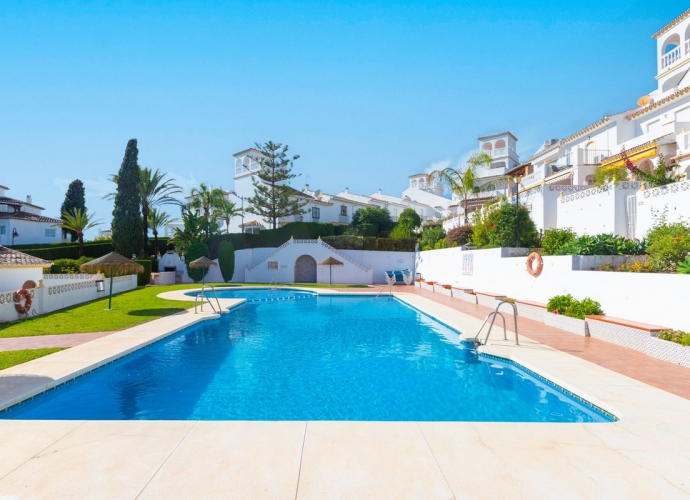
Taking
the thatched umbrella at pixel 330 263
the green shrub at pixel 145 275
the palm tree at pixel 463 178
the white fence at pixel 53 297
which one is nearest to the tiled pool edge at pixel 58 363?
the white fence at pixel 53 297

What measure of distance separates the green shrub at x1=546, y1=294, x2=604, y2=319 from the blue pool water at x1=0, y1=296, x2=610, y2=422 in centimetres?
311

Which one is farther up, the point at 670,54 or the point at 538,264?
the point at 670,54

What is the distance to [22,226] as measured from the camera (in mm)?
38344

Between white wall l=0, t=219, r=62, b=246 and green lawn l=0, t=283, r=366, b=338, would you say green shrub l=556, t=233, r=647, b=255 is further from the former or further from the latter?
white wall l=0, t=219, r=62, b=246

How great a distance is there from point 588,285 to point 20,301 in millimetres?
18080

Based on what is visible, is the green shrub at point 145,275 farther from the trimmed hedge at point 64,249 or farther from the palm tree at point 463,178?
the palm tree at point 463,178

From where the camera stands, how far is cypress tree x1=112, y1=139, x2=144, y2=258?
31.6 m

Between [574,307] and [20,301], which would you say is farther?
[20,301]

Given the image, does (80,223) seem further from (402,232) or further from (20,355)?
(20,355)

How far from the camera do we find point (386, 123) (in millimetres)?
19984

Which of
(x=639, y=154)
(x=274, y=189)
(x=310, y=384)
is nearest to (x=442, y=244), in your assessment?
(x=639, y=154)
